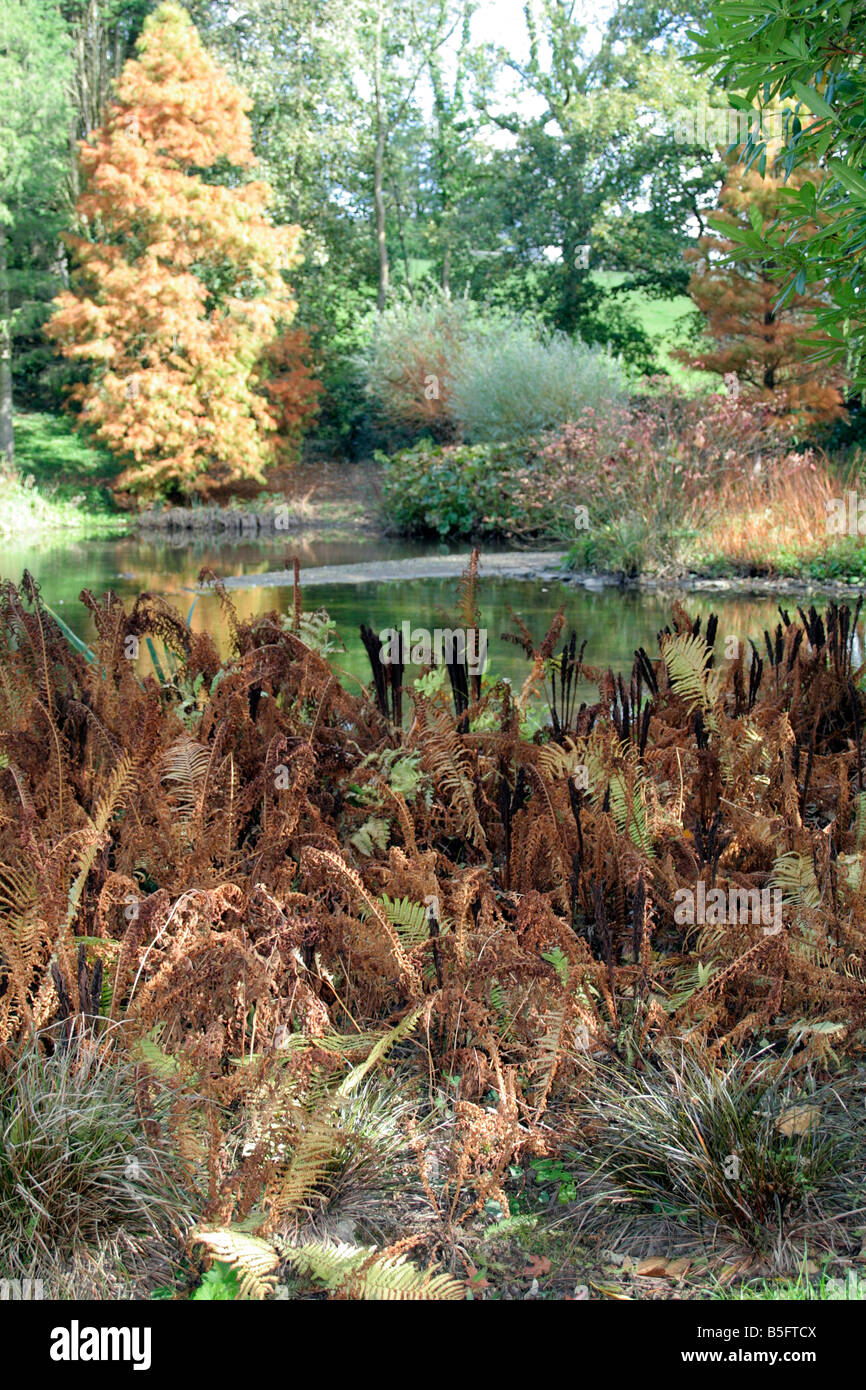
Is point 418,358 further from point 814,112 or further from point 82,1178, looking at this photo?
point 82,1178

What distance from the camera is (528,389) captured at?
1873cm

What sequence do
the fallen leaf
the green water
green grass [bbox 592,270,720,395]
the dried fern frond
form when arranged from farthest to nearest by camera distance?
green grass [bbox 592,270,720,395] < the green water < the fallen leaf < the dried fern frond

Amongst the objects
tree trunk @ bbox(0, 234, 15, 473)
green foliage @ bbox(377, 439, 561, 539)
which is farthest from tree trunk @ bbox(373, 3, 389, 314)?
green foliage @ bbox(377, 439, 561, 539)

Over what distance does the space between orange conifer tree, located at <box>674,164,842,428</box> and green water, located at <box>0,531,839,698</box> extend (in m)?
6.63

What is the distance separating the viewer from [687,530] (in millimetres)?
12016

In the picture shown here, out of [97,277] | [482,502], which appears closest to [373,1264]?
[482,502]

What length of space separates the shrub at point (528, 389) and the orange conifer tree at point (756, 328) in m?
1.93

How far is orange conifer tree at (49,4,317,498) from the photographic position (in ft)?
65.2

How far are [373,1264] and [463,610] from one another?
243 cm

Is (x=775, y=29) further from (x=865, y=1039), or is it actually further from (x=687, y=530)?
(x=687, y=530)

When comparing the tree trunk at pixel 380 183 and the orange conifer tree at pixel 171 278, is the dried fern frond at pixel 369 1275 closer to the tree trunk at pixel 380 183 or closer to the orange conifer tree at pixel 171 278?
the orange conifer tree at pixel 171 278

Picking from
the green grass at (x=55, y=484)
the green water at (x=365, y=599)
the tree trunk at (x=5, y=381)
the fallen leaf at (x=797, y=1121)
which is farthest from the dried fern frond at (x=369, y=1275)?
the tree trunk at (x=5, y=381)

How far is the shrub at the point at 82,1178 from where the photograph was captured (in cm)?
192

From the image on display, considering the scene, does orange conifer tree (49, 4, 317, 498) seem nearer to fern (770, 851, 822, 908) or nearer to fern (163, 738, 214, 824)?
fern (163, 738, 214, 824)
